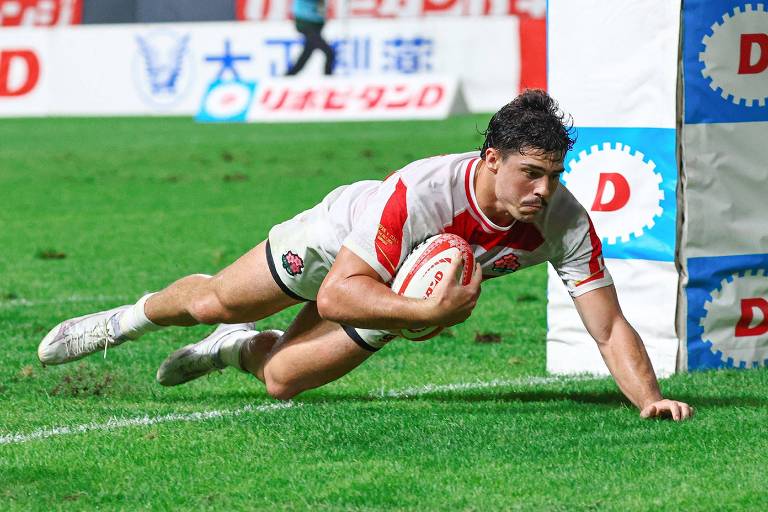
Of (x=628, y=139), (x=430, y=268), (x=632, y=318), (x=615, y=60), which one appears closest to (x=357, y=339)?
(x=430, y=268)

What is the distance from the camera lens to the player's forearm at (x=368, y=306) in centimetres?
516

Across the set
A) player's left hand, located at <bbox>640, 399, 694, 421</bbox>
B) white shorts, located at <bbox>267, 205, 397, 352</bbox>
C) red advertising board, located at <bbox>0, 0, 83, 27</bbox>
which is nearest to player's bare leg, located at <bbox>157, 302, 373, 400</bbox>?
white shorts, located at <bbox>267, 205, 397, 352</bbox>

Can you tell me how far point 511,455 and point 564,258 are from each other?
1058 millimetres

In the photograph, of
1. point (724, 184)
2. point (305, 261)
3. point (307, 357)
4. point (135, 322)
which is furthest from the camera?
point (724, 184)

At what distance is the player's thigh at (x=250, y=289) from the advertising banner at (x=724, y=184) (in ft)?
6.15

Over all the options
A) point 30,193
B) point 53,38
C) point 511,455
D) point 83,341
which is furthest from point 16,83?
point 511,455

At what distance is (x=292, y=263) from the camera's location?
5.88m

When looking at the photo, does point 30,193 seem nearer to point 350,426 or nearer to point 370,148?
point 370,148

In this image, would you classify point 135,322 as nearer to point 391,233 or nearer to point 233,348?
point 233,348

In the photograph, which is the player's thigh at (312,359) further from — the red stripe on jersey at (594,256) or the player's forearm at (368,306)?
the red stripe on jersey at (594,256)

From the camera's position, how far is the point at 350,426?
549 cm

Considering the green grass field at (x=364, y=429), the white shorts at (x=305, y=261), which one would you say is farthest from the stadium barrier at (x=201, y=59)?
the white shorts at (x=305, y=261)

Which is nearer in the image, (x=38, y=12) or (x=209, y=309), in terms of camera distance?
(x=209, y=309)

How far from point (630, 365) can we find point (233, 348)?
1808 mm
